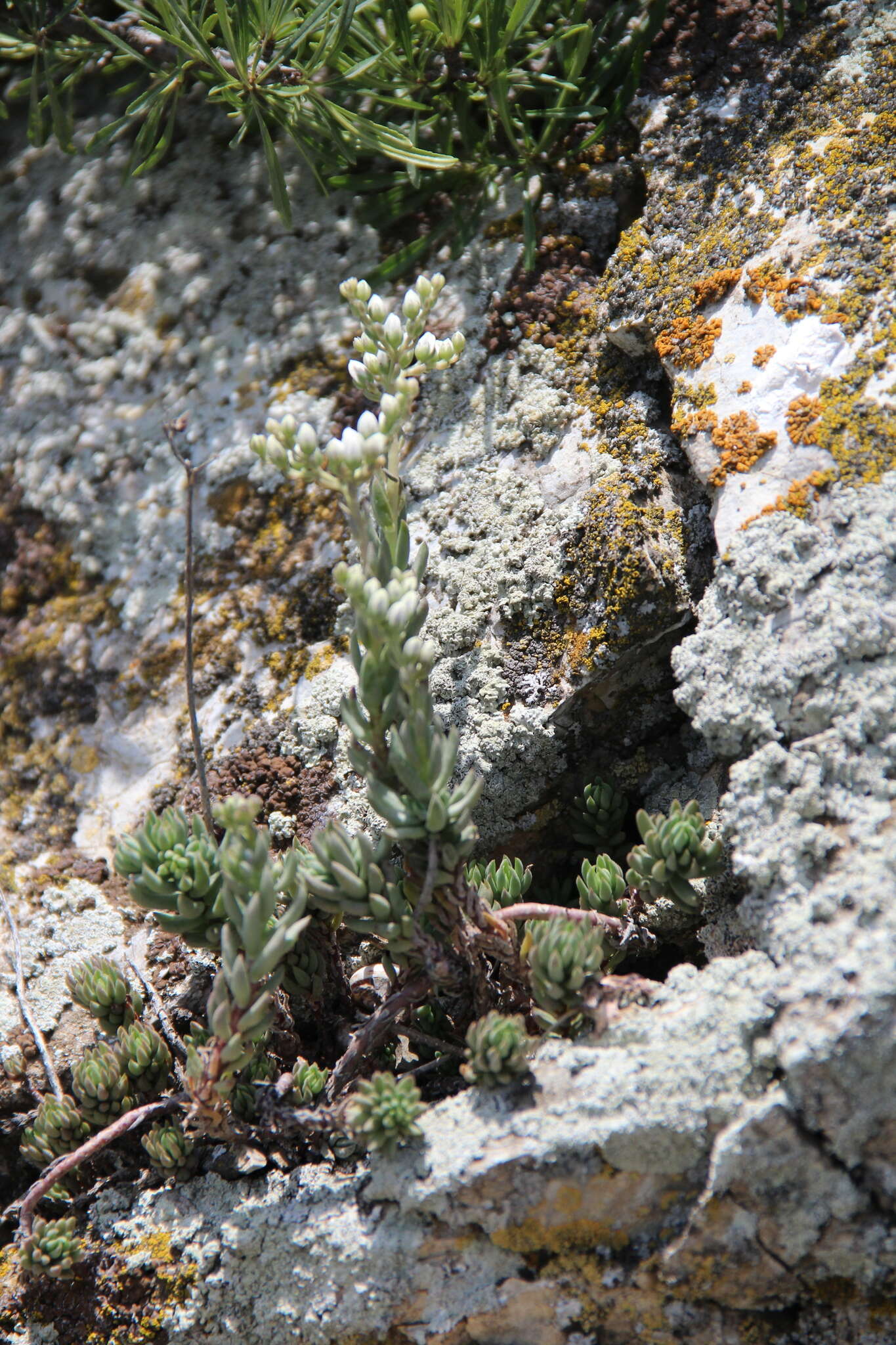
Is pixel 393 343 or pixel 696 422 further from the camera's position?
pixel 696 422

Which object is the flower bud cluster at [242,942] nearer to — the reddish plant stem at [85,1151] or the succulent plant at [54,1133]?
the reddish plant stem at [85,1151]

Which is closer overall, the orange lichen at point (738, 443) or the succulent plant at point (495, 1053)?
the succulent plant at point (495, 1053)

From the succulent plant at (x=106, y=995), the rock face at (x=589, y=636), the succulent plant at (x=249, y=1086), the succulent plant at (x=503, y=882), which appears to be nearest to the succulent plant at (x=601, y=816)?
the rock face at (x=589, y=636)

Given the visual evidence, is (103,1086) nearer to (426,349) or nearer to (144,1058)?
(144,1058)

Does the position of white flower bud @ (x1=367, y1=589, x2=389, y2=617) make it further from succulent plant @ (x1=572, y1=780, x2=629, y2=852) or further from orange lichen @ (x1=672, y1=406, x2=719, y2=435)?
orange lichen @ (x1=672, y1=406, x2=719, y2=435)

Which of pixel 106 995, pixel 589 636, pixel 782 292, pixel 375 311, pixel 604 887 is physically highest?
pixel 375 311

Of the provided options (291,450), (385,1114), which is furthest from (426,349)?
Answer: (385,1114)

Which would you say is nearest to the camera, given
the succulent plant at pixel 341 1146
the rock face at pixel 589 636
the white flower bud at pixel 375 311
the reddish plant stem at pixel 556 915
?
the rock face at pixel 589 636
